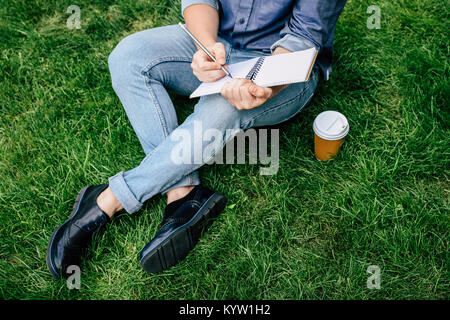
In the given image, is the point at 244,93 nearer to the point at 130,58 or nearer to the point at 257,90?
the point at 257,90

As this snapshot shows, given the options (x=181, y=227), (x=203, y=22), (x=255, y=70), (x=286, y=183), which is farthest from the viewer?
(x=286, y=183)

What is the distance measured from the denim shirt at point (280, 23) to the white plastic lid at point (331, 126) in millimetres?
248

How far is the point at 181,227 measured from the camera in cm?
180

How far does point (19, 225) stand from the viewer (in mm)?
2031

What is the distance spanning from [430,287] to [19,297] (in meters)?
2.11

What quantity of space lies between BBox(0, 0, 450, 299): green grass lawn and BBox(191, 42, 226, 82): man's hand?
61 centimetres

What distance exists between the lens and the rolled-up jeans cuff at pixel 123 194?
184cm

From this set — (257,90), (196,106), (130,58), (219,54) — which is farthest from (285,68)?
(130,58)

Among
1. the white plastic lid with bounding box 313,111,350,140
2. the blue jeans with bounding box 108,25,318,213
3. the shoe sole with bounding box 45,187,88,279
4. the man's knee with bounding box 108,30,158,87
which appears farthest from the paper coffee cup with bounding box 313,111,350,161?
the shoe sole with bounding box 45,187,88,279

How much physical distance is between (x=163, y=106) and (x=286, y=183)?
84cm

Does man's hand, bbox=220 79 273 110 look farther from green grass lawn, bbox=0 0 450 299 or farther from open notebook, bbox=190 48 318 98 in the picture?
green grass lawn, bbox=0 0 450 299

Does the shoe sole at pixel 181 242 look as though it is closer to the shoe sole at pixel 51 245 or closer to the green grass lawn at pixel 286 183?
the green grass lawn at pixel 286 183

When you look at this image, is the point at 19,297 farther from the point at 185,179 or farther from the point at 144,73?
the point at 144,73
